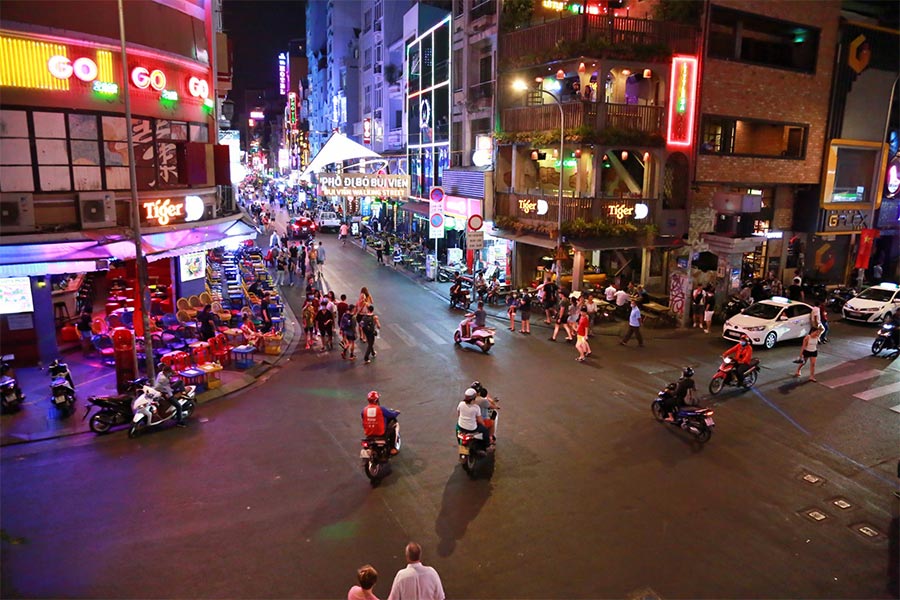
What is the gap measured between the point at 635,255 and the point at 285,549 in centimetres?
2426

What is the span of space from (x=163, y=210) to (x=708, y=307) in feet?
62.3

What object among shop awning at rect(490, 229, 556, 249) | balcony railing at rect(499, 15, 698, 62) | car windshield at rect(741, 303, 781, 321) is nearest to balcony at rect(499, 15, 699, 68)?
balcony railing at rect(499, 15, 698, 62)

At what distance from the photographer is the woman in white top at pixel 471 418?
1107 centimetres

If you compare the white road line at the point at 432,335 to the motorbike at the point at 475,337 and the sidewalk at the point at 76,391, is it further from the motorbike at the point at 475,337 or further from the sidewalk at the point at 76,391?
the sidewalk at the point at 76,391

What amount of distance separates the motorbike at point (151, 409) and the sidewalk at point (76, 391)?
2.13 feet

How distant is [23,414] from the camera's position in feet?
44.8

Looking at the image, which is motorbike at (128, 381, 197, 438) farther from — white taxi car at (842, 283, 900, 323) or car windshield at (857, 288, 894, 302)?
car windshield at (857, 288, 894, 302)

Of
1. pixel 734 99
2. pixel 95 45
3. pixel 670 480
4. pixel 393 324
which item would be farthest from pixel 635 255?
pixel 95 45

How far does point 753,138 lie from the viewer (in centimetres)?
3056

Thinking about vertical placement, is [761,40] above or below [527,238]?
above

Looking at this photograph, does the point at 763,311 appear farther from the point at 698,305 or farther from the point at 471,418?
the point at 471,418

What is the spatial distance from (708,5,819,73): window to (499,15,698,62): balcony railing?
1608 millimetres

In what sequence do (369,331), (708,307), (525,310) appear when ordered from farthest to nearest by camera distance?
(708,307), (525,310), (369,331)

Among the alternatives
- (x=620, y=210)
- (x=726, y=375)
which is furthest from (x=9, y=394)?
(x=620, y=210)
